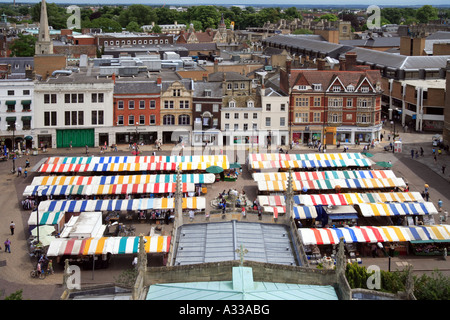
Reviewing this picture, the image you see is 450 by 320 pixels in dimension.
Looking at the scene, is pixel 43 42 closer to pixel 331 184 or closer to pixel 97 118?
pixel 97 118

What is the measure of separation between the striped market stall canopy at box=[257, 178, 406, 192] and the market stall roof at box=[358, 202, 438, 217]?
6204 mm

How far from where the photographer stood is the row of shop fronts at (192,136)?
67.6 meters

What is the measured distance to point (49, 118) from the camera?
67.5 metres

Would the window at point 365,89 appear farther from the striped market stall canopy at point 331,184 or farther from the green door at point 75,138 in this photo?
the green door at point 75,138

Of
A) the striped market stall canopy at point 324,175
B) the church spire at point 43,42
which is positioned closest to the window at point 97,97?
the striped market stall canopy at point 324,175

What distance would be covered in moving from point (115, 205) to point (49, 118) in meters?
27.8

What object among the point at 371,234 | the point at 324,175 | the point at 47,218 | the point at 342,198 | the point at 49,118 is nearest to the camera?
the point at 371,234

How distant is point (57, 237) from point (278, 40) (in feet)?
352

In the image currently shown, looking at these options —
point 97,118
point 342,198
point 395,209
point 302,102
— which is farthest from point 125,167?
point 302,102

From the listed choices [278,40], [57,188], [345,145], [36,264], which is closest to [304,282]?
[36,264]

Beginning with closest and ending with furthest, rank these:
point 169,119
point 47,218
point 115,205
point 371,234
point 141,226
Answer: point 371,234 → point 47,218 → point 141,226 → point 115,205 → point 169,119

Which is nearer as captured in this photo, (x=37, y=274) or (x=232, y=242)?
(x=232, y=242)

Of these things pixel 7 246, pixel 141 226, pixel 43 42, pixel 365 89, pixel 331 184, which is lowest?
pixel 141 226
